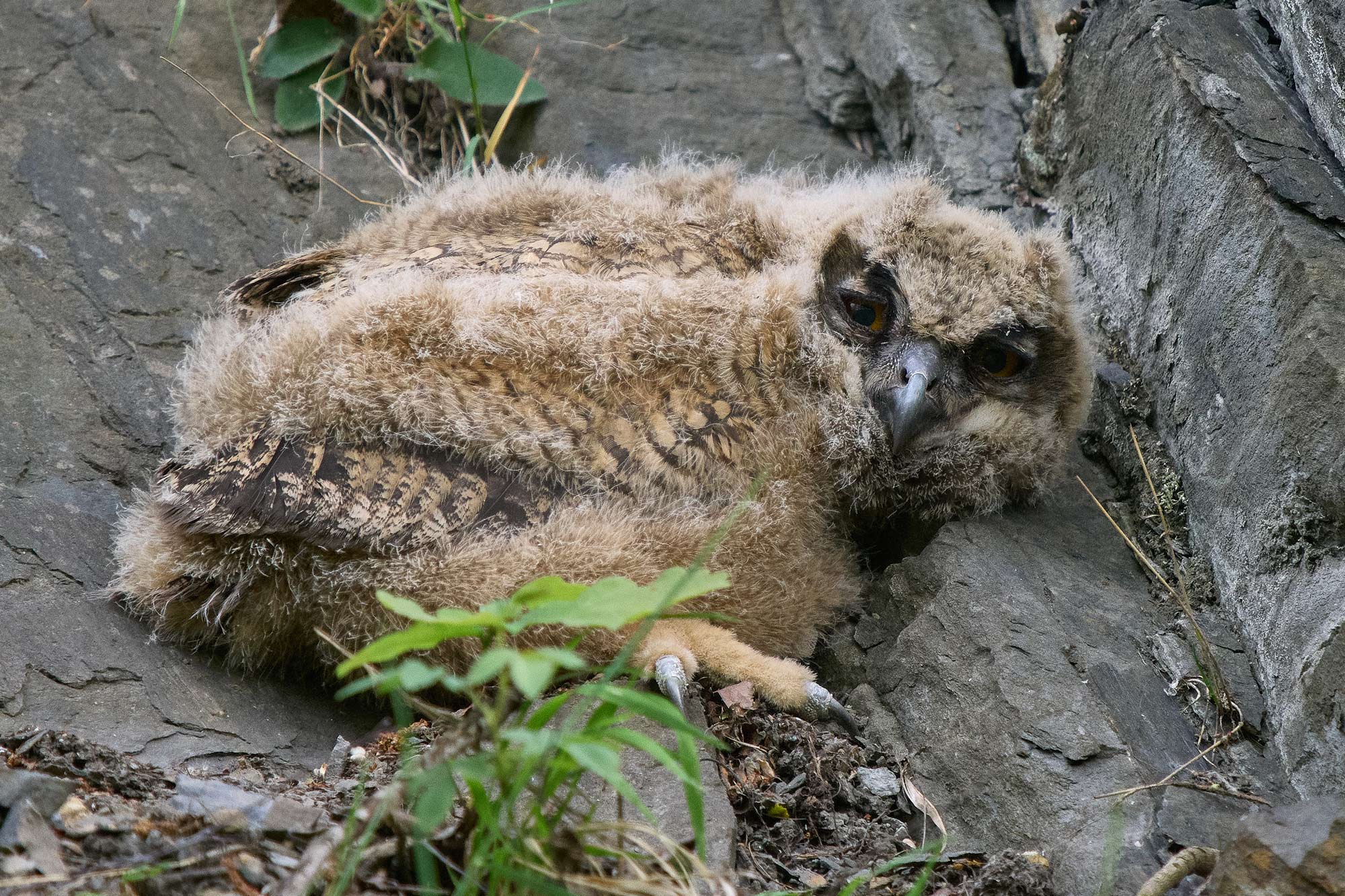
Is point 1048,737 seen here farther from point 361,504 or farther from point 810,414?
point 361,504

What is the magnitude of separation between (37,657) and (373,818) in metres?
1.59

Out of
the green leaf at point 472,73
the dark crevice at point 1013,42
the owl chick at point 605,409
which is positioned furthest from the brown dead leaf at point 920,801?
the dark crevice at point 1013,42

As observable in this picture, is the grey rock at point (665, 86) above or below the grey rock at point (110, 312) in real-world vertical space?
above

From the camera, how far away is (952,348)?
3416mm

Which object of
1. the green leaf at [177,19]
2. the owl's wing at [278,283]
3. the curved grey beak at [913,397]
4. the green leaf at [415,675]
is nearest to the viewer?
the green leaf at [415,675]

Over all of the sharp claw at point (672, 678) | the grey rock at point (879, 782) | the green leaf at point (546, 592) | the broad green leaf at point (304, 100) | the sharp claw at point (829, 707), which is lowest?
the grey rock at point (879, 782)

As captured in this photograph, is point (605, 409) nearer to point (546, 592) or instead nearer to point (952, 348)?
point (952, 348)

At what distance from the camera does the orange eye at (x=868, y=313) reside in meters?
3.47

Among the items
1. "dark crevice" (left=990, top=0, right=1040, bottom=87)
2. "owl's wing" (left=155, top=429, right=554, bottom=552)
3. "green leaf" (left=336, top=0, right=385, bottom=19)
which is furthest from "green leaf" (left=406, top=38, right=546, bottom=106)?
"owl's wing" (left=155, top=429, right=554, bottom=552)

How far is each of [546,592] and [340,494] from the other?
116 cm

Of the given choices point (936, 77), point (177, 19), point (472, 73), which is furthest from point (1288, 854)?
point (177, 19)

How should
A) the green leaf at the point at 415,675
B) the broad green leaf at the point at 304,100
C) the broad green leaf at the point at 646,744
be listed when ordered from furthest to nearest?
the broad green leaf at the point at 304,100 → the broad green leaf at the point at 646,744 → the green leaf at the point at 415,675

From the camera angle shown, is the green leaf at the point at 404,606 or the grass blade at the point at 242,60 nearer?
the green leaf at the point at 404,606

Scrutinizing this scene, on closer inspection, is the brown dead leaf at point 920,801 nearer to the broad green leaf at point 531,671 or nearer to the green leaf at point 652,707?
the green leaf at point 652,707
